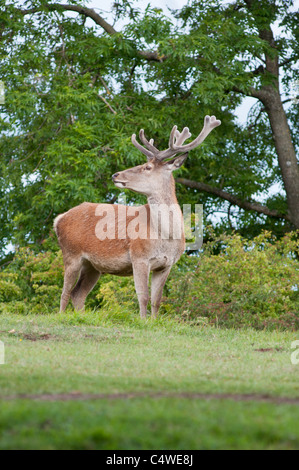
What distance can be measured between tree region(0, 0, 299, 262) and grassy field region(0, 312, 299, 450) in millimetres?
7354

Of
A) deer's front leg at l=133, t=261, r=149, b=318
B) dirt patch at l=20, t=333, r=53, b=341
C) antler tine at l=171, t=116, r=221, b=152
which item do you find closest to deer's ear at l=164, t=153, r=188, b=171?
antler tine at l=171, t=116, r=221, b=152

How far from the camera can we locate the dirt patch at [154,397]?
4746mm

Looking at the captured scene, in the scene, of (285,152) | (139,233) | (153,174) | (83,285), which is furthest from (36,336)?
(285,152)

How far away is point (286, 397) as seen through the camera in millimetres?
5031

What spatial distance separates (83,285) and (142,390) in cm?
636

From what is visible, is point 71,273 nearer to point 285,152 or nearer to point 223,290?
point 223,290

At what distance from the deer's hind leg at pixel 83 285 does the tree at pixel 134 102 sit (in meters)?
3.58

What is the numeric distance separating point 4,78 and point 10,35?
1.64 m

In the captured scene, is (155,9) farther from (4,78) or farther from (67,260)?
(67,260)

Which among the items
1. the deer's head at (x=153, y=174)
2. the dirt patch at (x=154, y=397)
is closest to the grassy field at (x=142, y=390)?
the dirt patch at (x=154, y=397)

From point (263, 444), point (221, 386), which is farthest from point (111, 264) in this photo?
Result: point (263, 444)

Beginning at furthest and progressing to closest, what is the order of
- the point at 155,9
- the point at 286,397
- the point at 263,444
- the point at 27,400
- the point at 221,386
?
1. the point at 155,9
2. the point at 221,386
3. the point at 286,397
4. the point at 27,400
5. the point at 263,444

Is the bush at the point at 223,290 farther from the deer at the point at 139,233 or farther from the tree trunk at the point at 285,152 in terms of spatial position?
the tree trunk at the point at 285,152

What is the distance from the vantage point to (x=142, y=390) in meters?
5.14
